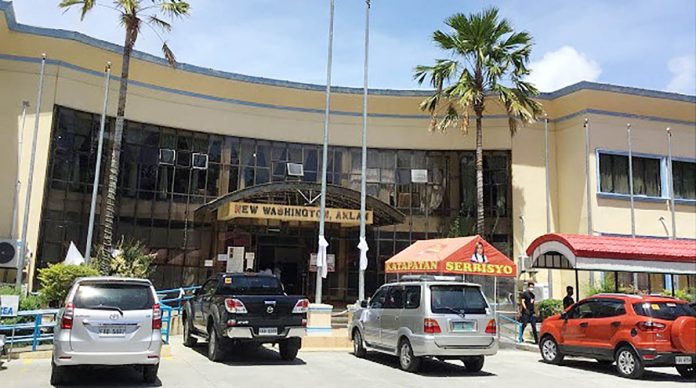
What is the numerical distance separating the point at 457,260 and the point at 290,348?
6.84 meters

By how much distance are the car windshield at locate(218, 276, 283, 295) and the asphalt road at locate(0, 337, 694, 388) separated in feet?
4.85

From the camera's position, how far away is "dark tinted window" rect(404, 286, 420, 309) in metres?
→ 12.7

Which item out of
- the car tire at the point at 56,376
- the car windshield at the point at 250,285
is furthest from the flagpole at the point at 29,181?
the car tire at the point at 56,376

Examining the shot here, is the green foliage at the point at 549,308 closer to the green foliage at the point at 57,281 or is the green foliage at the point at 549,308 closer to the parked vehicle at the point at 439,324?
the parked vehicle at the point at 439,324

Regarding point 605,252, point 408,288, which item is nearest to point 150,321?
point 408,288

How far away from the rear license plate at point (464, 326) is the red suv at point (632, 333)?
125 inches

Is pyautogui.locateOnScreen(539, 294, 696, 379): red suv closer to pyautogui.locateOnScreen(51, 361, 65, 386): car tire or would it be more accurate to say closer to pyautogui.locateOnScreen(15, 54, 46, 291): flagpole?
pyautogui.locateOnScreen(51, 361, 65, 386): car tire

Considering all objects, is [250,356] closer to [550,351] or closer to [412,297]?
[412,297]

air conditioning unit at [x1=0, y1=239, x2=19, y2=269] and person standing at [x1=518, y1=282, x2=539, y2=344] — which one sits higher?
air conditioning unit at [x1=0, y1=239, x2=19, y2=269]

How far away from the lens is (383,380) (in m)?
11.4

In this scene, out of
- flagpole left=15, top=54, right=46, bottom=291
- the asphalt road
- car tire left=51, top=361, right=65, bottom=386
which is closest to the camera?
car tire left=51, top=361, right=65, bottom=386

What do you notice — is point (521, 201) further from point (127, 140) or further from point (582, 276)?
point (127, 140)

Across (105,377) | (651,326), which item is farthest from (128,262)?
(651,326)

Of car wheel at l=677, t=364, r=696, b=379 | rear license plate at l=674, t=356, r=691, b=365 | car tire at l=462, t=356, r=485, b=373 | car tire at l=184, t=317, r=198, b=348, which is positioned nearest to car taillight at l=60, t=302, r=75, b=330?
car tire at l=184, t=317, r=198, b=348
